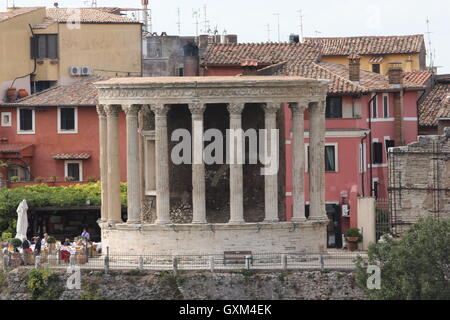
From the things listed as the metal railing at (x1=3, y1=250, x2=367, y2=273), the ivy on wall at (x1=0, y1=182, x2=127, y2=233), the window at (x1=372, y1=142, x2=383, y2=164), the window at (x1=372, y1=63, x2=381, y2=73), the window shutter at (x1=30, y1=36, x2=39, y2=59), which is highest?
the window shutter at (x1=30, y1=36, x2=39, y2=59)

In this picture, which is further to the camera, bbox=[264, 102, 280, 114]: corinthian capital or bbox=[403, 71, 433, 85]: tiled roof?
bbox=[403, 71, 433, 85]: tiled roof

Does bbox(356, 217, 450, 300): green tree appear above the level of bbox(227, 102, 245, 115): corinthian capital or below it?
below

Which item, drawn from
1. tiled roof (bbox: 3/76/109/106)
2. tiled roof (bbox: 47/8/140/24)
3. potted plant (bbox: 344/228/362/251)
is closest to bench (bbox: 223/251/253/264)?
potted plant (bbox: 344/228/362/251)

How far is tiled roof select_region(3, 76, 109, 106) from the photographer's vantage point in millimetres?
115062

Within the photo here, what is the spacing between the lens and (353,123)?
108250 mm

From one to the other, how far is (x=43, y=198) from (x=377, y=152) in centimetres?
1685

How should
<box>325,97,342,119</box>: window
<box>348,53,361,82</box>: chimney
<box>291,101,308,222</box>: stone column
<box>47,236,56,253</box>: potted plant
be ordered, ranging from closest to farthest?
<box>291,101,308,222</box>: stone column → <box>47,236,56,253</box>: potted plant → <box>325,97,342,119</box>: window → <box>348,53,361,82</box>: chimney

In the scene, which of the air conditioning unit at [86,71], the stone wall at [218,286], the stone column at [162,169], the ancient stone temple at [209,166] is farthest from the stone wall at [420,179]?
the air conditioning unit at [86,71]

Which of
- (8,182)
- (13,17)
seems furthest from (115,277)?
(13,17)

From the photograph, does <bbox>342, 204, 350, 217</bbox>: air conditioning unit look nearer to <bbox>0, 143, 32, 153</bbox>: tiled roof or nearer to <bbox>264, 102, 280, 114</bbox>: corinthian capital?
<bbox>264, 102, 280, 114</bbox>: corinthian capital

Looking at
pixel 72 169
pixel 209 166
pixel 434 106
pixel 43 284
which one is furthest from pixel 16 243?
pixel 434 106

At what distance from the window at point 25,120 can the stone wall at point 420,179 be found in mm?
23437

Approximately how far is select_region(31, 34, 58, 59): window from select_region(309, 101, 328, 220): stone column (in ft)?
106

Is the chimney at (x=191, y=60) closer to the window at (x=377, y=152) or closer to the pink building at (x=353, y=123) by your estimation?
the pink building at (x=353, y=123)
